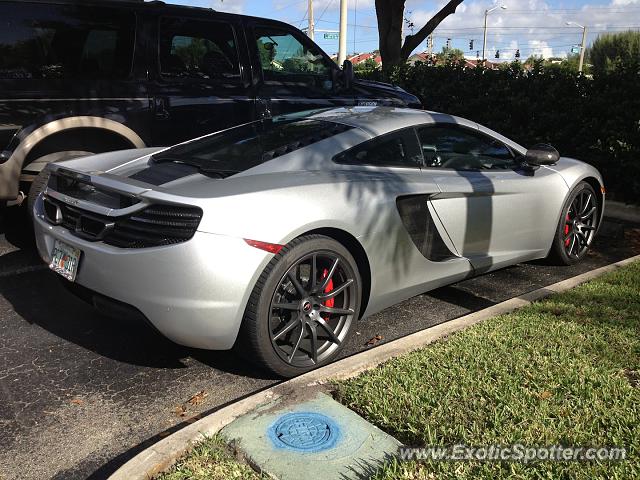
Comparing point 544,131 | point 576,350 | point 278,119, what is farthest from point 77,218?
point 544,131

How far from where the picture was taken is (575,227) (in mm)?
5469

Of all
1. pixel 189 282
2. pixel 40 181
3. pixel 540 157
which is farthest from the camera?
pixel 540 157

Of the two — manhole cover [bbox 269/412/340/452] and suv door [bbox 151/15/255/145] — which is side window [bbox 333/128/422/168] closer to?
manhole cover [bbox 269/412/340/452]

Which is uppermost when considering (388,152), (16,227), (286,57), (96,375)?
(286,57)

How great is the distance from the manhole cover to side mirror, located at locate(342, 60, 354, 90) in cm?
476

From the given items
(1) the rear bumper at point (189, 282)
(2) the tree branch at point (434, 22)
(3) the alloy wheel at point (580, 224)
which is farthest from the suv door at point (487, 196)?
(2) the tree branch at point (434, 22)

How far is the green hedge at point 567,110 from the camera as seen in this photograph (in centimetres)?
739

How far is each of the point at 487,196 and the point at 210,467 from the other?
9.22 ft

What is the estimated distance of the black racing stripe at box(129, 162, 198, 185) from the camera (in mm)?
3363

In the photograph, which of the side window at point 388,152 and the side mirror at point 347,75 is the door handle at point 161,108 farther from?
the side window at point 388,152

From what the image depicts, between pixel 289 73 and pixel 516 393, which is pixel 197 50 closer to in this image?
pixel 289 73

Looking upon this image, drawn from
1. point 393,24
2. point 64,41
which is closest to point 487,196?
point 64,41

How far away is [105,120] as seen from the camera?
5.27m

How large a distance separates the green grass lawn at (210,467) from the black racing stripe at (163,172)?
142 centimetres
